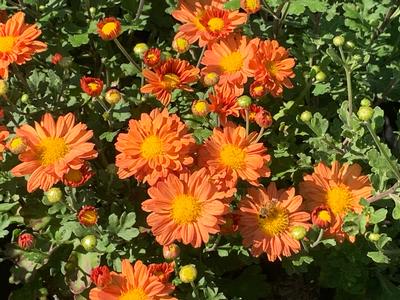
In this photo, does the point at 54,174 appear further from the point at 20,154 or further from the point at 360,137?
the point at 360,137

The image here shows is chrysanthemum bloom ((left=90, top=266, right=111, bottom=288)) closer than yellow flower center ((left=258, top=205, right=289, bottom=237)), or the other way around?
chrysanthemum bloom ((left=90, top=266, right=111, bottom=288))

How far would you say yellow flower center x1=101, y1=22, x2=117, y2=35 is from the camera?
2592mm

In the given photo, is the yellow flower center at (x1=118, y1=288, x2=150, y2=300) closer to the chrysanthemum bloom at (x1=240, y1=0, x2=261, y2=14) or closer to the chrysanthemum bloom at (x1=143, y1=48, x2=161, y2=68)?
the chrysanthemum bloom at (x1=143, y1=48, x2=161, y2=68)

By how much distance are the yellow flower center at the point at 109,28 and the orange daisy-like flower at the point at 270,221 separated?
844 millimetres

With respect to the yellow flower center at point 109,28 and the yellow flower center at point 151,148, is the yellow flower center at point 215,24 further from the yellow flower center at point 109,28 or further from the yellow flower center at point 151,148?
the yellow flower center at point 151,148

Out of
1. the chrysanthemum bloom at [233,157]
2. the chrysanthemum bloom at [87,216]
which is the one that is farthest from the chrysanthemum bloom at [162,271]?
the chrysanthemum bloom at [233,157]

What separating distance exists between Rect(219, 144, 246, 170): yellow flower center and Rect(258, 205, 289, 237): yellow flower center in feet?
0.71

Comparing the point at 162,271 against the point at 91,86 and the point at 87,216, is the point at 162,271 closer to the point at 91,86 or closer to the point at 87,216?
the point at 87,216

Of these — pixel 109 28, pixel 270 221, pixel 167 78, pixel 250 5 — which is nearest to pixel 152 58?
pixel 167 78

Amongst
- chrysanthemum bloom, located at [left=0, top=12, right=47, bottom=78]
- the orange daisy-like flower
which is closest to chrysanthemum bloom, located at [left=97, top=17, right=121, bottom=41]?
chrysanthemum bloom, located at [left=0, top=12, right=47, bottom=78]

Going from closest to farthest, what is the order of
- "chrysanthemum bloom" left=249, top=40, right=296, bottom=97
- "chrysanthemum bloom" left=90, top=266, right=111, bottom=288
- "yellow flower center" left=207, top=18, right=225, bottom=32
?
1. "chrysanthemum bloom" left=90, top=266, right=111, bottom=288
2. "chrysanthemum bloom" left=249, top=40, right=296, bottom=97
3. "yellow flower center" left=207, top=18, right=225, bottom=32

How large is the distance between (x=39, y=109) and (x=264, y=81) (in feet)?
3.19

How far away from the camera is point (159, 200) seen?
2344mm

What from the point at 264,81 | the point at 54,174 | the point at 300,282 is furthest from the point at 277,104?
the point at 54,174
